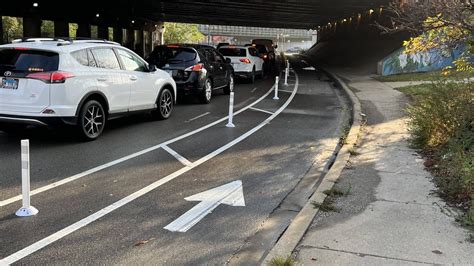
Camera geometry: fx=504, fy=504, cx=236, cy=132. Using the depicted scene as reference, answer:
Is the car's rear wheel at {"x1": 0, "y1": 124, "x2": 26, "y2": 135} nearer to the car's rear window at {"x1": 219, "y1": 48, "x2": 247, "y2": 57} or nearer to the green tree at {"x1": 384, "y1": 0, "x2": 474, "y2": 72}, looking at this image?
the green tree at {"x1": 384, "y1": 0, "x2": 474, "y2": 72}

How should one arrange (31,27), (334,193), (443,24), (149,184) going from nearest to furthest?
(334,193) → (149,184) → (443,24) → (31,27)

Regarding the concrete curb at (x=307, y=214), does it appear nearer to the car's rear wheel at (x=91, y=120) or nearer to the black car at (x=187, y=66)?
the car's rear wheel at (x=91, y=120)

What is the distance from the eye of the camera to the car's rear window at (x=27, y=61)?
834 cm

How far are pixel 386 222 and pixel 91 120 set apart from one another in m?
5.85

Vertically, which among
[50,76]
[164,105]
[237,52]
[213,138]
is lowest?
[213,138]

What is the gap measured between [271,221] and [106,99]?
5081mm

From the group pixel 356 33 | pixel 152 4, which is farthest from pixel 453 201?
pixel 356 33

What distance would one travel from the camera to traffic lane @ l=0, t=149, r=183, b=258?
4.86 m

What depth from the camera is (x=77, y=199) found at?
589 cm

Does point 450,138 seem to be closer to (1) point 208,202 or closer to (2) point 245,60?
(1) point 208,202

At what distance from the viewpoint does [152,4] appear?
4603 cm

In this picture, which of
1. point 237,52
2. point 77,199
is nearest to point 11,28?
point 237,52

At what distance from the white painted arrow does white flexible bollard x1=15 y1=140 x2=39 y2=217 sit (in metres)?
1.49

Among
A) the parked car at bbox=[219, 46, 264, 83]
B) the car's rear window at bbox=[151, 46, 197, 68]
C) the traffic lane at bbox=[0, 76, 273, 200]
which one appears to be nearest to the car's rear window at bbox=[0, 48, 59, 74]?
the traffic lane at bbox=[0, 76, 273, 200]
